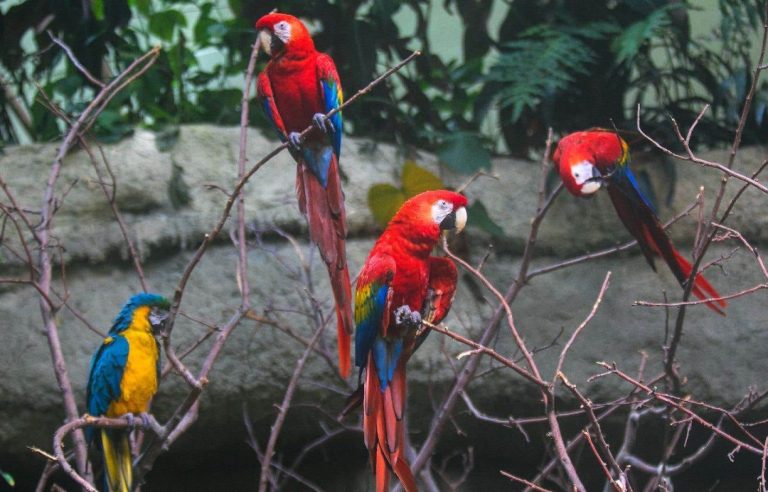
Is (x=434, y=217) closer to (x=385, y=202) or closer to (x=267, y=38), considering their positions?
(x=267, y=38)

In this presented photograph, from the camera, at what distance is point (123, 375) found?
163 cm

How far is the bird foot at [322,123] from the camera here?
1354mm

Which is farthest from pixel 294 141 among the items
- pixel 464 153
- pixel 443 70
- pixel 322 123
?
pixel 443 70

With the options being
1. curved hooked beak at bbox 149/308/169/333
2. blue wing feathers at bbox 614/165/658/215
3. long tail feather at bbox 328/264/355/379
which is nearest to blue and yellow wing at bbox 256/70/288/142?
long tail feather at bbox 328/264/355/379

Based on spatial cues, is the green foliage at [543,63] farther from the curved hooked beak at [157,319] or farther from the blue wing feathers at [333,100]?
the curved hooked beak at [157,319]

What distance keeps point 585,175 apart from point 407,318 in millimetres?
584

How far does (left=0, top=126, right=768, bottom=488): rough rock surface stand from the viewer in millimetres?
2043

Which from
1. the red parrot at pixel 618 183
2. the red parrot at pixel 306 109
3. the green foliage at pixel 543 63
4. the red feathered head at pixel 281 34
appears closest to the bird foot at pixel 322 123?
the red parrot at pixel 306 109

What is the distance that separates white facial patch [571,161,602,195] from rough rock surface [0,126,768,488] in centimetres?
56

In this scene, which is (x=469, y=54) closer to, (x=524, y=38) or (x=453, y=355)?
(x=524, y=38)

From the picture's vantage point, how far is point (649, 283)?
219cm

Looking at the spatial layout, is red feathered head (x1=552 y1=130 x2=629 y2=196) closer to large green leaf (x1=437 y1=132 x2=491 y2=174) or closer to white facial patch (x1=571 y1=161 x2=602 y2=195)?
white facial patch (x1=571 y1=161 x2=602 y2=195)

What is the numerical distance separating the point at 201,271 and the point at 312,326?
29 centimetres

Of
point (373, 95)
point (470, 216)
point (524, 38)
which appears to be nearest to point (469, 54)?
point (524, 38)
